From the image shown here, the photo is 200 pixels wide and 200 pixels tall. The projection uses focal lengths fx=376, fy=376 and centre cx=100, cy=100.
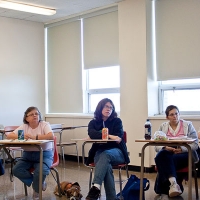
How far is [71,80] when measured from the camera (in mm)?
7074

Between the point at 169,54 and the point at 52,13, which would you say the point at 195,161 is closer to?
the point at 169,54

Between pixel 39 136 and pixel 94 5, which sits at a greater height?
pixel 94 5

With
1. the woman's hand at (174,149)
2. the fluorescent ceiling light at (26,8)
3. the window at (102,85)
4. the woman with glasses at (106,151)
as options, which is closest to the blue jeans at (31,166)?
the woman with glasses at (106,151)

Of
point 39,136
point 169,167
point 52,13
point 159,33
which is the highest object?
point 52,13

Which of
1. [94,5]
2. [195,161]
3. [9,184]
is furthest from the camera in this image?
[94,5]

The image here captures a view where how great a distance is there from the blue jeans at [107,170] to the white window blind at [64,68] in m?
3.07

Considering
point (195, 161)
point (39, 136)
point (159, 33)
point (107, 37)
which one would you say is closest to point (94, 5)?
point (107, 37)

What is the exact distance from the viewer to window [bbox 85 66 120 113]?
21.0ft

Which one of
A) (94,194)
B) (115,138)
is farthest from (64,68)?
(94,194)

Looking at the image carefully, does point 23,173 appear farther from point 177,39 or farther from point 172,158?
point 177,39

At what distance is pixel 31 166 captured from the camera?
13.5ft

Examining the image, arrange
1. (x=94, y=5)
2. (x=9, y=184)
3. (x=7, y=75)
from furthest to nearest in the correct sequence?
(x=7, y=75) < (x=94, y=5) < (x=9, y=184)

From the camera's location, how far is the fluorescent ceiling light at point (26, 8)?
5880 mm

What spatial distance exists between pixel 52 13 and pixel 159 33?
6.31 feet
